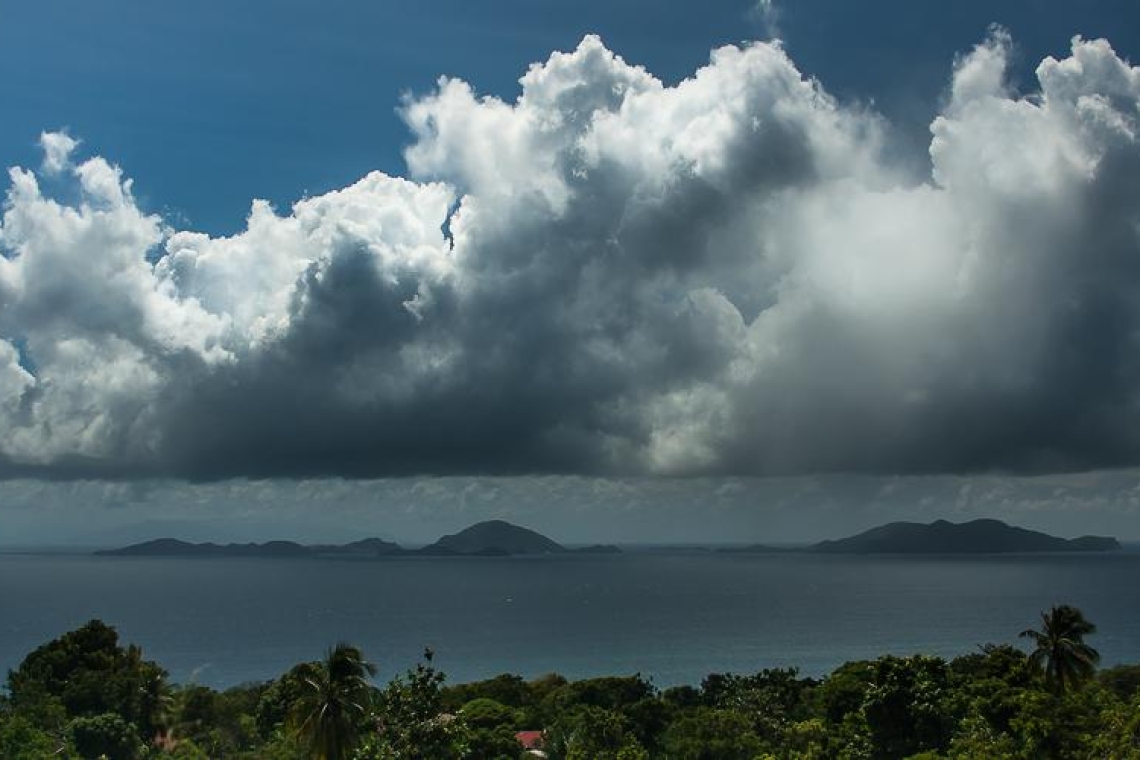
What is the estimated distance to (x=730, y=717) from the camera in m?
59.3

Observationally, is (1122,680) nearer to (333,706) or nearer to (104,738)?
(333,706)

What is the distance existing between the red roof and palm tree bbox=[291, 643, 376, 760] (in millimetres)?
26469

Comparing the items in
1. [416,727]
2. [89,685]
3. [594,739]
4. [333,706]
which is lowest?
[89,685]

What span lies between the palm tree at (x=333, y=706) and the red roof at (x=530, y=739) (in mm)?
26469

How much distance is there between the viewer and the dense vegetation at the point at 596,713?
45375mm

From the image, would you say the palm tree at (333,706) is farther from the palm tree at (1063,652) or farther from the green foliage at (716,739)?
the palm tree at (1063,652)

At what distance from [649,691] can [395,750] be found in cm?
4861

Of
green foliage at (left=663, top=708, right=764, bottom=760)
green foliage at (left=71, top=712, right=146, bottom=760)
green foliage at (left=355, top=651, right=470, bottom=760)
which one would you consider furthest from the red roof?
green foliage at (left=71, top=712, right=146, bottom=760)

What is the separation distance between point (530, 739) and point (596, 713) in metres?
21.0

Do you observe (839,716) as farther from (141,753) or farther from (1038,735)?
(141,753)

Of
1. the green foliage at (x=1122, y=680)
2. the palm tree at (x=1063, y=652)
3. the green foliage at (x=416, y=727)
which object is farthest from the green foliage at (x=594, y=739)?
the green foliage at (x=1122, y=680)

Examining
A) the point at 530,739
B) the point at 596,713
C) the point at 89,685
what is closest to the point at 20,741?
the point at 89,685

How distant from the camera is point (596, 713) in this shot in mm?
62562

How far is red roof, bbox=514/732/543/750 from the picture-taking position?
74375mm
